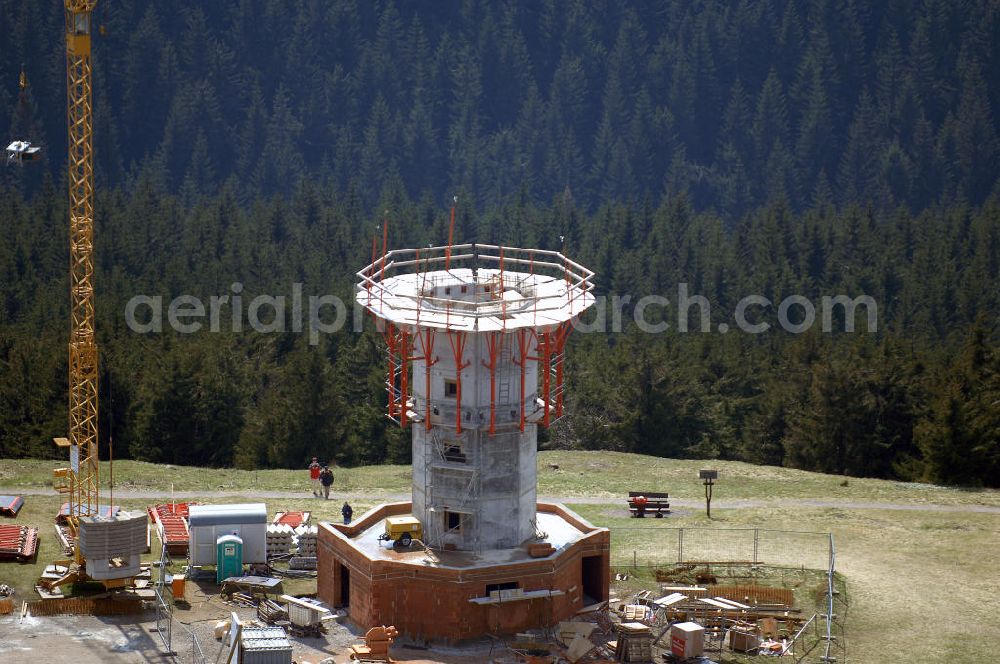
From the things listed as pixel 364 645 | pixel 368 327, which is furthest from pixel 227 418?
pixel 364 645

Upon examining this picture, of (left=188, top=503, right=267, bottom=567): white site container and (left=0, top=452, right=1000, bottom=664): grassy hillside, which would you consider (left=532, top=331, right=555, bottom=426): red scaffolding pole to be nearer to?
(left=0, top=452, right=1000, bottom=664): grassy hillside

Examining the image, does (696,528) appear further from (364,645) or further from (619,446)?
(619,446)

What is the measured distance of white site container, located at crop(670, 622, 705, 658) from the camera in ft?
214

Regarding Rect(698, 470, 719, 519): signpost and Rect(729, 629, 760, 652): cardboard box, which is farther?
Rect(698, 470, 719, 519): signpost

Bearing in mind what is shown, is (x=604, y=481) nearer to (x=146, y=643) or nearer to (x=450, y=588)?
(x=450, y=588)

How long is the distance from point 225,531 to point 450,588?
1371 cm

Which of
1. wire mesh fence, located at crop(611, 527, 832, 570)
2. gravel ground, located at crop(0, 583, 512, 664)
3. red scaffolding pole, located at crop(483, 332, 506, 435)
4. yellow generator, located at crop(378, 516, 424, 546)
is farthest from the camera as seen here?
wire mesh fence, located at crop(611, 527, 832, 570)

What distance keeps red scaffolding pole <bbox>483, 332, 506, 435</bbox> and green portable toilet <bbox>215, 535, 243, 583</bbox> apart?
14.0 m

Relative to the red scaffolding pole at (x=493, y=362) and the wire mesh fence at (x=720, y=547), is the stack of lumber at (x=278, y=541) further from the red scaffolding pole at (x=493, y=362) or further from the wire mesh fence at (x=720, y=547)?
the wire mesh fence at (x=720, y=547)

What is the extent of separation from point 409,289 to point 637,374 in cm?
5183

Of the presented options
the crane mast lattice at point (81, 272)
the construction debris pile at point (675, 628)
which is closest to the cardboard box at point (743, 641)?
the construction debris pile at point (675, 628)

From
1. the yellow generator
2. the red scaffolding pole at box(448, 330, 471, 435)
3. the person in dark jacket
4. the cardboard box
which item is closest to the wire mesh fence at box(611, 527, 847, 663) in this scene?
the cardboard box

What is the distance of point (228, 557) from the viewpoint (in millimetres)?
73250

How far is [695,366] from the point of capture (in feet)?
423
